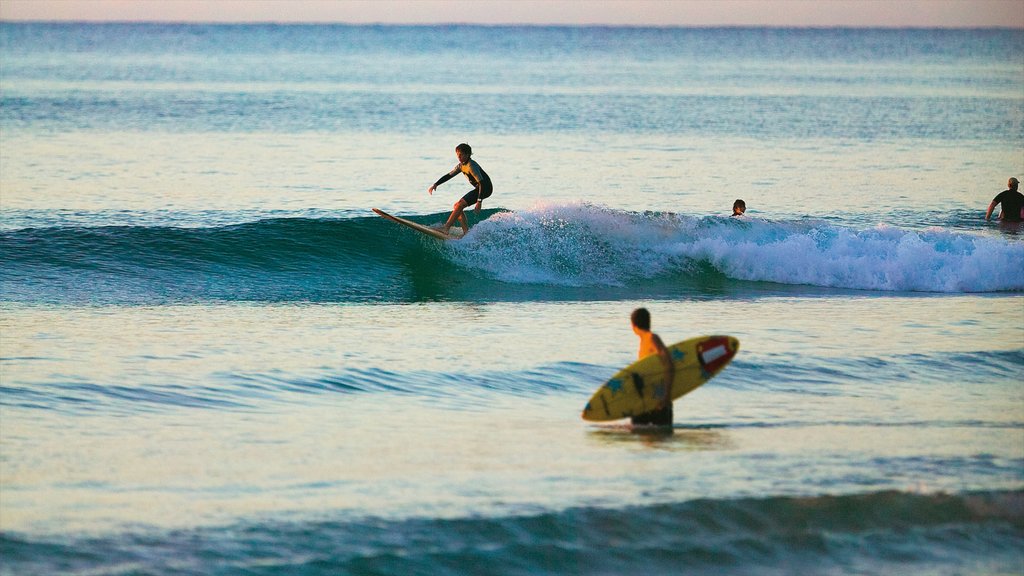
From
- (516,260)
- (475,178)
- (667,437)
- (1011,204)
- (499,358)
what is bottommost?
(667,437)

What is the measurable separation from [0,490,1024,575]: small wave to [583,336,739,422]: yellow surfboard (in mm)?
1896

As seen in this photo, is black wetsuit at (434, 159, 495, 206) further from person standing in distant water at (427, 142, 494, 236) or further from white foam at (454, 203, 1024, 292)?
white foam at (454, 203, 1024, 292)

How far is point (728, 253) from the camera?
2123 cm

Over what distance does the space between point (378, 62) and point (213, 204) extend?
91623 millimetres

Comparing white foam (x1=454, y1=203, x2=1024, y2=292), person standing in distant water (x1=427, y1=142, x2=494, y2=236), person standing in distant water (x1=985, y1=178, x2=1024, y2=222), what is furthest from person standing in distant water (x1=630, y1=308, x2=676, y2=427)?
person standing in distant water (x1=985, y1=178, x2=1024, y2=222)

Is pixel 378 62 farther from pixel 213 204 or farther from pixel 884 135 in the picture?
pixel 213 204

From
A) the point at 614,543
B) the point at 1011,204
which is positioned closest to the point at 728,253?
the point at 1011,204

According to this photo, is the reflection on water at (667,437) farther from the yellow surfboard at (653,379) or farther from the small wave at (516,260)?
the small wave at (516,260)

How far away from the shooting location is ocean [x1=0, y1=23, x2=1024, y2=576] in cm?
813

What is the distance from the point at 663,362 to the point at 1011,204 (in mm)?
17676

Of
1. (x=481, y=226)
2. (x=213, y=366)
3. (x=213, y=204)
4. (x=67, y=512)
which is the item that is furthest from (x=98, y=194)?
(x=67, y=512)

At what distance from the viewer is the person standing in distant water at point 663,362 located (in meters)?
10.3

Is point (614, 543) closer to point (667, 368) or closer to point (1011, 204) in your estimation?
point (667, 368)

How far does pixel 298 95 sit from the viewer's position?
6462 centimetres
